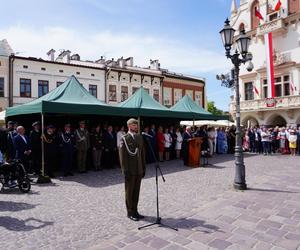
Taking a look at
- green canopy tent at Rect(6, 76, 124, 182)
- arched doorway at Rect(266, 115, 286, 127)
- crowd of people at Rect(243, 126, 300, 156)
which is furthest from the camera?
arched doorway at Rect(266, 115, 286, 127)

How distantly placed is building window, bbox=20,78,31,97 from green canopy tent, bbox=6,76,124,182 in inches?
597

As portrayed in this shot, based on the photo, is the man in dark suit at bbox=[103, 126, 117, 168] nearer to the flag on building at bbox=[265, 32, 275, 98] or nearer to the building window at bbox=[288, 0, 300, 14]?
the flag on building at bbox=[265, 32, 275, 98]

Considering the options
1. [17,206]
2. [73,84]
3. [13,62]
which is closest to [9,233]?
[17,206]

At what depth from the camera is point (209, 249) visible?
385 centimetres

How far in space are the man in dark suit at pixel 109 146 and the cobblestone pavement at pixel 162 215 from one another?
2859 mm

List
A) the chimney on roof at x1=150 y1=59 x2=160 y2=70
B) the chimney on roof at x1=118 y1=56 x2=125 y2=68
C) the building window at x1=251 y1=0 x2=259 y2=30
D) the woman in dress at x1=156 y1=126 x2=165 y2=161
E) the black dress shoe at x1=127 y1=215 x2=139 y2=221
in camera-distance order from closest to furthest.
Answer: the black dress shoe at x1=127 y1=215 x2=139 y2=221
the woman in dress at x1=156 y1=126 x2=165 y2=161
the building window at x1=251 y1=0 x2=259 y2=30
the chimney on roof at x1=118 y1=56 x2=125 y2=68
the chimney on roof at x1=150 y1=59 x2=160 y2=70

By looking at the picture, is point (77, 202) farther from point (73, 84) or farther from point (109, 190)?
point (73, 84)

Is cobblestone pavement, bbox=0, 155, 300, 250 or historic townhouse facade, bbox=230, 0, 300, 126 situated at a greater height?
historic townhouse facade, bbox=230, 0, 300, 126

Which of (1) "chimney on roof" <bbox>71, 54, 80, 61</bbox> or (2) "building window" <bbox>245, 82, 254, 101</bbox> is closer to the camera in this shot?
(2) "building window" <bbox>245, 82, 254, 101</bbox>

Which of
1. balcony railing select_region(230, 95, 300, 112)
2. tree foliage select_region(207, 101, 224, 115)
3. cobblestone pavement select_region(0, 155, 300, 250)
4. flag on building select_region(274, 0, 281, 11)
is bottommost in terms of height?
cobblestone pavement select_region(0, 155, 300, 250)

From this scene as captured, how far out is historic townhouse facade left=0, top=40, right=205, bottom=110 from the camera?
80.7 feet

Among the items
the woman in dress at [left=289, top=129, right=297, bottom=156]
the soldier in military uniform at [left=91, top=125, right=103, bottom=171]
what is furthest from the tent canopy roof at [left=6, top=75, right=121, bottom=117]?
the woman in dress at [left=289, top=129, right=297, bottom=156]

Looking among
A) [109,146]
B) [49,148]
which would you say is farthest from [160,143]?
[49,148]

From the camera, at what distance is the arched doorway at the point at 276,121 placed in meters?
27.1
